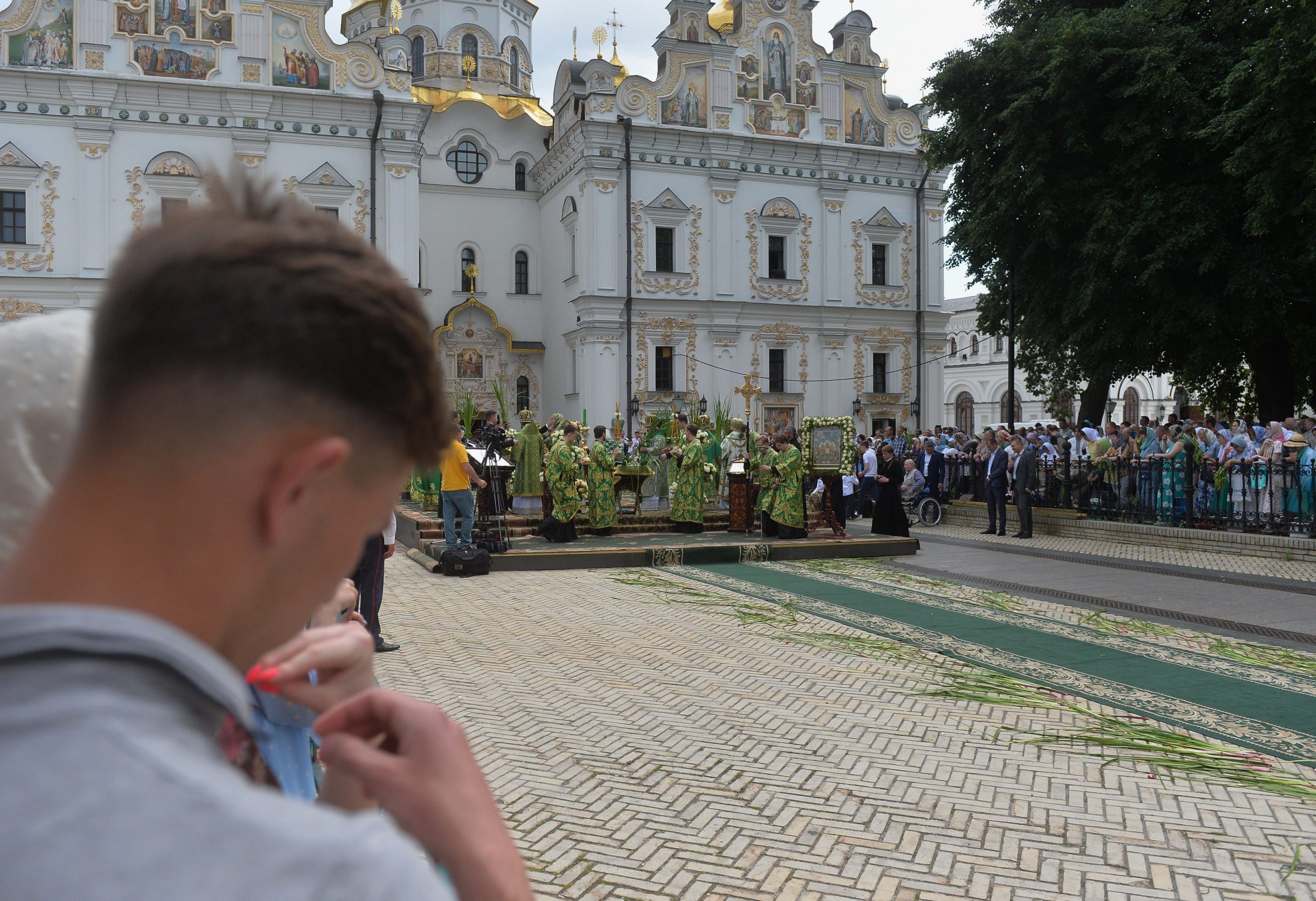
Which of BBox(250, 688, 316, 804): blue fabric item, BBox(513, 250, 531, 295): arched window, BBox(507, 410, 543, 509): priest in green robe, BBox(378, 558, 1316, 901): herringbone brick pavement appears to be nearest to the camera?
BBox(250, 688, 316, 804): blue fabric item

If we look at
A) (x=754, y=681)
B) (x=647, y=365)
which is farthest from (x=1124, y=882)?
(x=647, y=365)

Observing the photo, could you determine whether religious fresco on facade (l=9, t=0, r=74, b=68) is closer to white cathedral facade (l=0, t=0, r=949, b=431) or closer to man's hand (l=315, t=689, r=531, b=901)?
white cathedral facade (l=0, t=0, r=949, b=431)

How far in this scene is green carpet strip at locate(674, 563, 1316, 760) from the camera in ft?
20.7

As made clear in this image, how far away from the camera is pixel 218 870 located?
2.03ft

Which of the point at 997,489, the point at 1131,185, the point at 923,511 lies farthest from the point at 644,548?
the point at 1131,185

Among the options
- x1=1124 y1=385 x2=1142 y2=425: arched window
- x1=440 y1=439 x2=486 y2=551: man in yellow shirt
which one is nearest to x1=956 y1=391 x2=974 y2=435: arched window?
x1=1124 y1=385 x2=1142 y2=425: arched window

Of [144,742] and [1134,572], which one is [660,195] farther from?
[144,742]

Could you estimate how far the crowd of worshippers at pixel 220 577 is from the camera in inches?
24.5

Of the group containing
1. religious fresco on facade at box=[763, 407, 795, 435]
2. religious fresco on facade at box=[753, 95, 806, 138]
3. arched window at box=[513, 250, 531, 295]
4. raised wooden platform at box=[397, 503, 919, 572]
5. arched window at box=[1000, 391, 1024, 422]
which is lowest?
raised wooden platform at box=[397, 503, 919, 572]

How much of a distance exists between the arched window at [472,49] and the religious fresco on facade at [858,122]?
15304mm

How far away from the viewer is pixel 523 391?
38.3 meters

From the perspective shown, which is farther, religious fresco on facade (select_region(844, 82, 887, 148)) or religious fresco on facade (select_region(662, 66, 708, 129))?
religious fresco on facade (select_region(844, 82, 887, 148))

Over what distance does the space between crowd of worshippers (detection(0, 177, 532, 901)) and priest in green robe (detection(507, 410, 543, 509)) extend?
18.9 meters

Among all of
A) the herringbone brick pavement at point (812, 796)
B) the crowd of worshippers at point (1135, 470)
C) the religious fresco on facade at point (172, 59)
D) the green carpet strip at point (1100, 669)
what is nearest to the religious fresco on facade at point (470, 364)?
the religious fresco on facade at point (172, 59)
